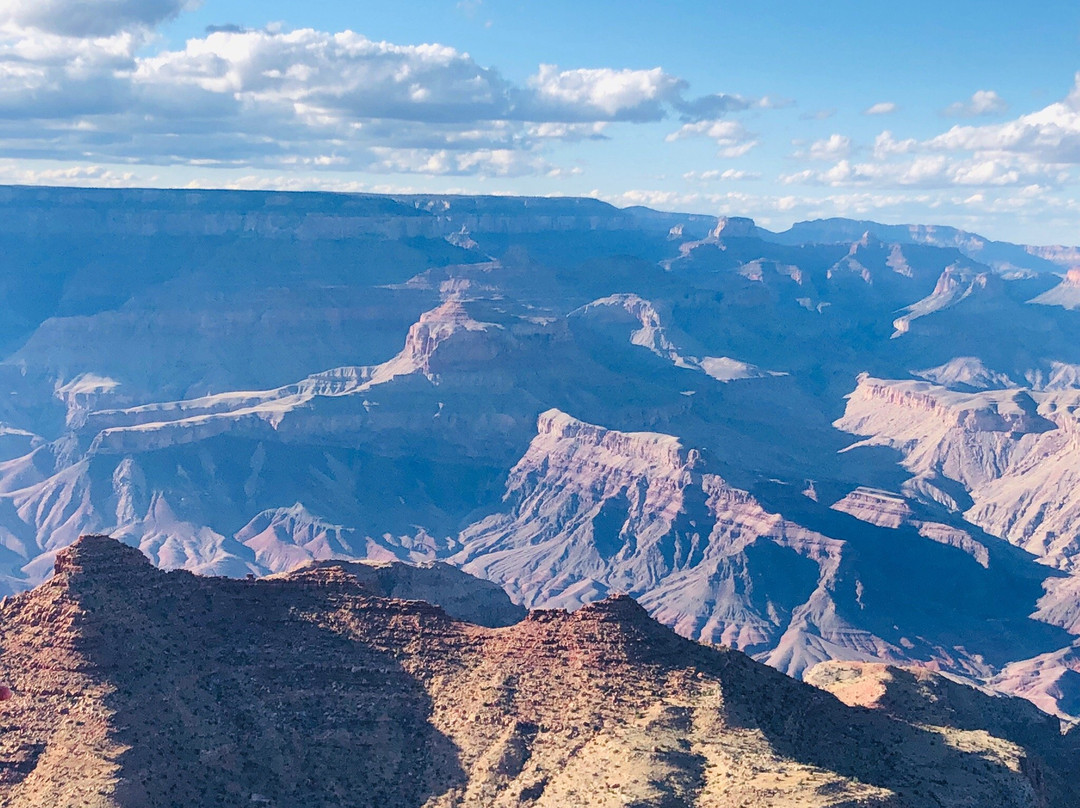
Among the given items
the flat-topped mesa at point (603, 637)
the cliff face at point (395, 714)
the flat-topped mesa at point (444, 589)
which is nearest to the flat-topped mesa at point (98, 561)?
the cliff face at point (395, 714)

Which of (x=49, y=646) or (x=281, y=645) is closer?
(x=49, y=646)

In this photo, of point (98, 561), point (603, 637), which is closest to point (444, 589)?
point (603, 637)

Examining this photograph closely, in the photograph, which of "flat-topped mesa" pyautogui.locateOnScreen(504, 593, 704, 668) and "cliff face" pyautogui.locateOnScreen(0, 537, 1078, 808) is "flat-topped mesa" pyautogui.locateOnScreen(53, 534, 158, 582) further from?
"flat-topped mesa" pyautogui.locateOnScreen(504, 593, 704, 668)

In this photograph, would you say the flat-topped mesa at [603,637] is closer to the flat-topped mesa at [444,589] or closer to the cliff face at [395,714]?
the cliff face at [395,714]

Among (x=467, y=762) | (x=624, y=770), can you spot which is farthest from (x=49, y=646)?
(x=624, y=770)

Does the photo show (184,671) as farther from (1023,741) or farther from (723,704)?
(1023,741)

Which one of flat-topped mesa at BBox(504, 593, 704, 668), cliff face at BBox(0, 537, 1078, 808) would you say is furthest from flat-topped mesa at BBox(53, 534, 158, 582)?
flat-topped mesa at BBox(504, 593, 704, 668)

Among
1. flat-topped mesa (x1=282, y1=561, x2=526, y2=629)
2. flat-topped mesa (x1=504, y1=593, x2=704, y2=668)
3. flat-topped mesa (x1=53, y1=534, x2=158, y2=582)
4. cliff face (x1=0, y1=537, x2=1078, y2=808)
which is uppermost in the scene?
flat-topped mesa (x1=53, y1=534, x2=158, y2=582)
